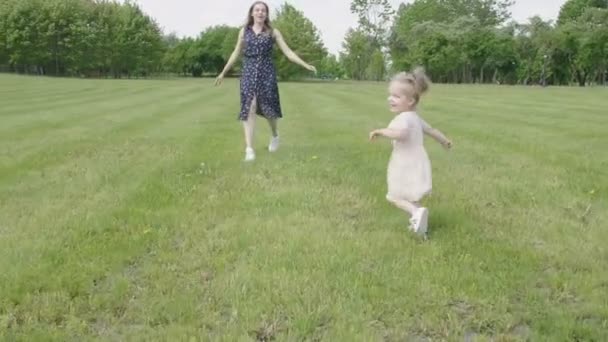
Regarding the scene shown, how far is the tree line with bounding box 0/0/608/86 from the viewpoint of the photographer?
218 feet

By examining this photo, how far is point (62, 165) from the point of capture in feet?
26.7

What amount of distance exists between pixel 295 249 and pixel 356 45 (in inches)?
3419

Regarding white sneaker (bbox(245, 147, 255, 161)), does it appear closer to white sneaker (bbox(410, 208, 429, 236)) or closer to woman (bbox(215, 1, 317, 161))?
woman (bbox(215, 1, 317, 161))

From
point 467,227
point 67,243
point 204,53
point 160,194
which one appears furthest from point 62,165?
point 204,53

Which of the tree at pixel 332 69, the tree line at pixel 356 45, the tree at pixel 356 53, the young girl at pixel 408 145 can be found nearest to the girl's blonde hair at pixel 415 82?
the young girl at pixel 408 145

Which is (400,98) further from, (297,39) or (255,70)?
(297,39)

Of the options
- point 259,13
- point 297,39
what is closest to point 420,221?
point 259,13

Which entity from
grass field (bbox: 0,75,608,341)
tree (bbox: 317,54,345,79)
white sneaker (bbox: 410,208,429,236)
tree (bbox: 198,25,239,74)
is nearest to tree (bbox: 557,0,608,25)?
tree (bbox: 317,54,345,79)

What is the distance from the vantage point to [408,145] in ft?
15.6

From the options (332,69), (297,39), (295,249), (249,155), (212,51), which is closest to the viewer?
(295,249)

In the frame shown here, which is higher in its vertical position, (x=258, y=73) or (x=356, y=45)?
(x=356, y=45)

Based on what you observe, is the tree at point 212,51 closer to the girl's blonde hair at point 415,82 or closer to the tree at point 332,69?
the tree at point 332,69

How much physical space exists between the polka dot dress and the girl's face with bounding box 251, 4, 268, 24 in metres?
0.18

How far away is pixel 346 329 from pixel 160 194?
3.60m
